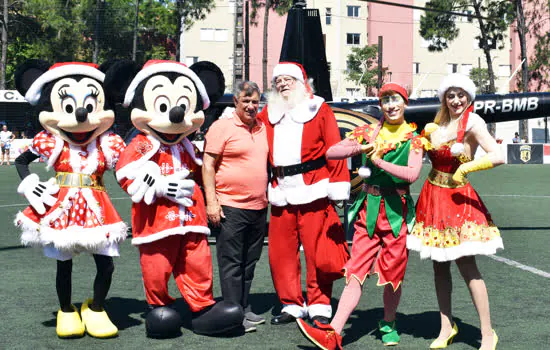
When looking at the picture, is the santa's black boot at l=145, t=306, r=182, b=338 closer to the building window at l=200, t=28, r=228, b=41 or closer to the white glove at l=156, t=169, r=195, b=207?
the white glove at l=156, t=169, r=195, b=207

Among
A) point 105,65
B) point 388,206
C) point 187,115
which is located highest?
point 105,65

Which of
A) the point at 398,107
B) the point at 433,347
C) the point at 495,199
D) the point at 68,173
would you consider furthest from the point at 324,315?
the point at 495,199

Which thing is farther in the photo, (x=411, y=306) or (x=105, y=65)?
(x=411, y=306)

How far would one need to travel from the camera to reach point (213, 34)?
57.6 metres

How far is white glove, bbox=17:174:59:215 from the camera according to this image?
5.31 meters

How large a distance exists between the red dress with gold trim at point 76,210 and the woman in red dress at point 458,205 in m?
2.18

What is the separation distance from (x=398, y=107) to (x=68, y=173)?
240 centimetres

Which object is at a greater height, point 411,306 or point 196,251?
point 196,251

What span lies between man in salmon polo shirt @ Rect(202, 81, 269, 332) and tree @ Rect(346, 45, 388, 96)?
48195 millimetres

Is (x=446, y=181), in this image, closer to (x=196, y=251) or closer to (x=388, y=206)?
(x=388, y=206)

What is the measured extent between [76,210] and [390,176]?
2221 mm

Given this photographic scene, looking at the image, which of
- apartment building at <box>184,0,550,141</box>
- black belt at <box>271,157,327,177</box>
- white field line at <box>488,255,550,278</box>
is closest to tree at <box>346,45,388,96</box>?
apartment building at <box>184,0,550,141</box>

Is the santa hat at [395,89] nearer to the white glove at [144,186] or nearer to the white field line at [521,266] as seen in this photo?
the white glove at [144,186]

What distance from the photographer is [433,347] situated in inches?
Answer: 197
